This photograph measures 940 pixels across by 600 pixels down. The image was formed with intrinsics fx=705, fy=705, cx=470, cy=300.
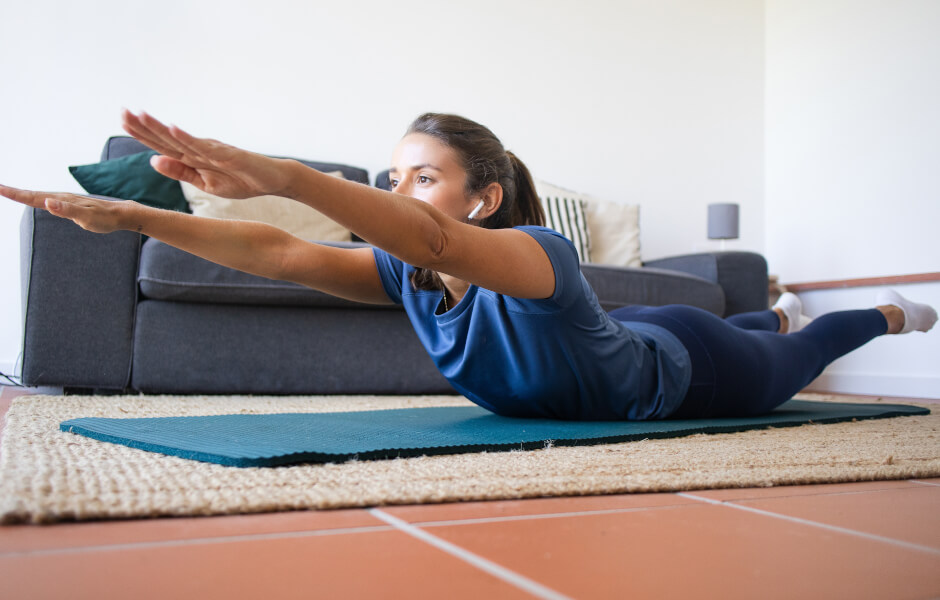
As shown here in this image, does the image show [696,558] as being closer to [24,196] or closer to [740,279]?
[24,196]

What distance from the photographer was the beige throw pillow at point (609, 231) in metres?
3.41

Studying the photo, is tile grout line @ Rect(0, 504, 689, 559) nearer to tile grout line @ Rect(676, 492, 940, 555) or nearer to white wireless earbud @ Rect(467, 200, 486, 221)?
tile grout line @ Rect(676, 492, 940, 555)

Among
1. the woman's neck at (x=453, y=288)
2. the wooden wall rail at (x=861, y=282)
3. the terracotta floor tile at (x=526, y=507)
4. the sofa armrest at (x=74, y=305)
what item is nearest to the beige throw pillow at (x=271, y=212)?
the sofa armrest at (x=74, y=305)

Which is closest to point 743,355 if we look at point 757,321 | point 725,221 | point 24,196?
point 757,321

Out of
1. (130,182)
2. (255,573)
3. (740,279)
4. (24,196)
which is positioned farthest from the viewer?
(740,279)

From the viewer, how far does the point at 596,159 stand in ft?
12.9

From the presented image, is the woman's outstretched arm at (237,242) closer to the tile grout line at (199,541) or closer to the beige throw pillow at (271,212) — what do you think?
the tile grout line at (199,541)

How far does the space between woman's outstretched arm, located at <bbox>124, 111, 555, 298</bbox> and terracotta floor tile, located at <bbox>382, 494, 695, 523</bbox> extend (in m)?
0.31

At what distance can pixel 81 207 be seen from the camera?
2.95 ft

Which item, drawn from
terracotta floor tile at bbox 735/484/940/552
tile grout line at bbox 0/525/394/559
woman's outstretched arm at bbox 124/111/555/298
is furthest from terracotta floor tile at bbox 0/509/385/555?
terracotta floor tile at bbox 735/484/940/552

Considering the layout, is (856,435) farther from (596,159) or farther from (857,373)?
(596,159)

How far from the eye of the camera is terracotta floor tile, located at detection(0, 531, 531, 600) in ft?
1.38

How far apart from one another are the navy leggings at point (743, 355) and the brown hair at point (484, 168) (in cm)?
42

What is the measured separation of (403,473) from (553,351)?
1.74 feet
